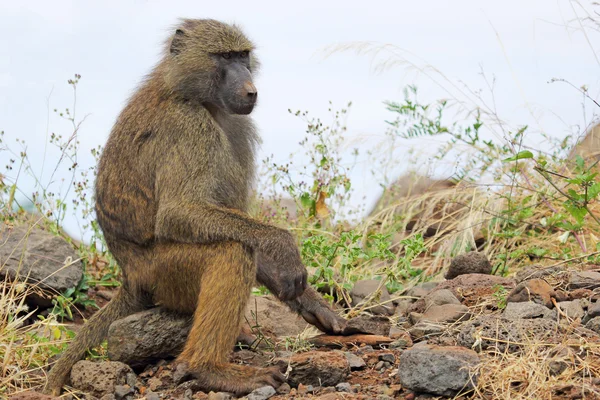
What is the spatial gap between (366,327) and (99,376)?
1570mm

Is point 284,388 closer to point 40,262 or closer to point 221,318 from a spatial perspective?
point 221,318

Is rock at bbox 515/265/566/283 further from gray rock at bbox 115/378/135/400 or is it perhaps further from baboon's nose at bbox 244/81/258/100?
gray rock at bbox 115/378/135/400

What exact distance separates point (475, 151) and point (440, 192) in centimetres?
52

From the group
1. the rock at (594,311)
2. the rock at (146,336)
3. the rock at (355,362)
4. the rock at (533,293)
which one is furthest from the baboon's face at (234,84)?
the rock at (594,311)

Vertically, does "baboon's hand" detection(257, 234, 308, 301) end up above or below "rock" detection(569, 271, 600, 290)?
above

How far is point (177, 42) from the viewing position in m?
4.89

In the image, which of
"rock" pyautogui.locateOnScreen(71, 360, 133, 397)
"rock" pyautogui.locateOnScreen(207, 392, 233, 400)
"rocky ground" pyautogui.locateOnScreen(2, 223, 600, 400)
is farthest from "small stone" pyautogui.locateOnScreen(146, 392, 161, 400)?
"rock" pyautogui.locateOnScreen(207, 392, 233, 400)

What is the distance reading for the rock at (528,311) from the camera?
14.2 feet

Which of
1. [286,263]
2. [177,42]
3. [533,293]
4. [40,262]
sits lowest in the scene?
[533,293]

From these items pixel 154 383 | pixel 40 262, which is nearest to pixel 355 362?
pixel 154 383

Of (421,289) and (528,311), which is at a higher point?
(421,289)

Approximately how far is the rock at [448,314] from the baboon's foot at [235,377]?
43.7 inches

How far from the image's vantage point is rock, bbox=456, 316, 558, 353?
3982 millimetres

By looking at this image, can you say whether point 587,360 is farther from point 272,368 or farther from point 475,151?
point 475,151
